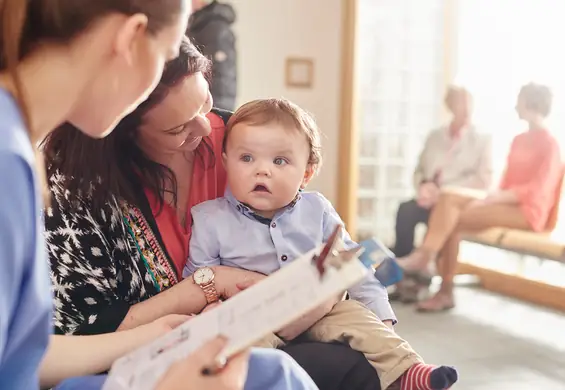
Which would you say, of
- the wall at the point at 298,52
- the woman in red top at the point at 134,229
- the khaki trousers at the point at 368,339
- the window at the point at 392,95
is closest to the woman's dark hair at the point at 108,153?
the woman in red top at the point at 134,229

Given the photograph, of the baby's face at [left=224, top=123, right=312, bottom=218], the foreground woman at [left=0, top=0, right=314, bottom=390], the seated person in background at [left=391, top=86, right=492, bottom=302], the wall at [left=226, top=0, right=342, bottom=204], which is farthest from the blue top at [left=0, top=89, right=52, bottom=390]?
the wall at [left=226, top=0, right=342, bottom=204]

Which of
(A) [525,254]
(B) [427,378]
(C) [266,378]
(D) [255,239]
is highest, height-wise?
(D) [255,239]

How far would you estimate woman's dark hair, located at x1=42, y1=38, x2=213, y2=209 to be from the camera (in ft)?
3.72

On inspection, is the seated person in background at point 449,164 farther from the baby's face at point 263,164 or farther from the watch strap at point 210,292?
the watch strap at point 210,292

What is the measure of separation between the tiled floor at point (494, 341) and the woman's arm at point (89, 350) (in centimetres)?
166

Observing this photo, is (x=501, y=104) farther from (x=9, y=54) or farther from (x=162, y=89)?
(x=9, y=54)

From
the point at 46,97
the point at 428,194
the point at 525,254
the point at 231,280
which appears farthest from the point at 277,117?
the point at 428,194

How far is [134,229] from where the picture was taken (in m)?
1.18

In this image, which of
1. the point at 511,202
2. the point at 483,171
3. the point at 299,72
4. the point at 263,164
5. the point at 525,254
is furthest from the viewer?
the point at 299,72

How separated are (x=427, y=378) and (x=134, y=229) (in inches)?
23.3

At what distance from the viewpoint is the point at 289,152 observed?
1312 mm

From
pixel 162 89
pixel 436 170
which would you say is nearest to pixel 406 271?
pixel 436 170

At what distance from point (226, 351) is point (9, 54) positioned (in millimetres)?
358

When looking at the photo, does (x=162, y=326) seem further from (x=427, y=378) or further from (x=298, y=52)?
(x=298, y=52)
